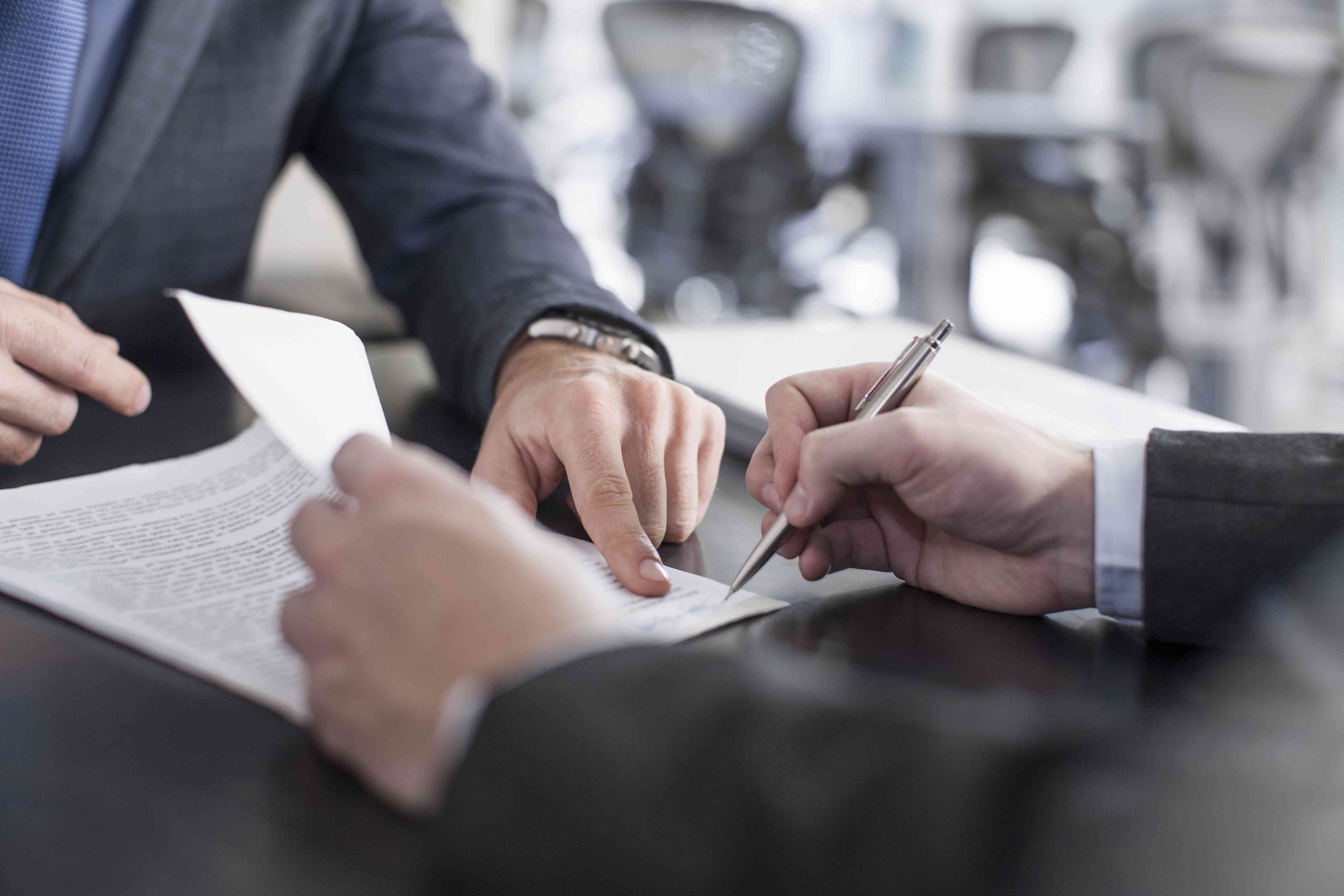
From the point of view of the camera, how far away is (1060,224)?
8.93 ft

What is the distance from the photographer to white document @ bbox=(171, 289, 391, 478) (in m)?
0.36

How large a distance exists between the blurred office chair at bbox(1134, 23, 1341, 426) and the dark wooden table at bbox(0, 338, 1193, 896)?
7.14ft

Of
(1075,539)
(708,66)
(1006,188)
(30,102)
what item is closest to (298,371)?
(1075,539)

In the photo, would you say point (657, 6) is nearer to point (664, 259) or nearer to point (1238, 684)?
point (664, 259)

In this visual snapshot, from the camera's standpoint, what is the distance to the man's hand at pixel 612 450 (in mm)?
489

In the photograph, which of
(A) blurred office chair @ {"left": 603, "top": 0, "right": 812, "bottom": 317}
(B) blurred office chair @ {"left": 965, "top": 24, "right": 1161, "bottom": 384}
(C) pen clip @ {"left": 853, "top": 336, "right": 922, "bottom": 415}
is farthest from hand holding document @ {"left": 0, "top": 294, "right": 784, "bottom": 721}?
(B) blurred office chair @ {"left": 965, "top": 24, "right": 1161, "bottom": 384}

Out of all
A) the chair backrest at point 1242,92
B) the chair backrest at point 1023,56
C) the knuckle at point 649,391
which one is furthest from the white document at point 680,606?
the chair backrest at point 1023,56

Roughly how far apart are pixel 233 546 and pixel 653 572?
18 cm

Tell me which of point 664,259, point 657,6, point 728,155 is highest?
point 657,6

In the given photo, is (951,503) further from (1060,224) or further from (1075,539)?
(1060,224)

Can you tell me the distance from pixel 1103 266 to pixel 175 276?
240 cm

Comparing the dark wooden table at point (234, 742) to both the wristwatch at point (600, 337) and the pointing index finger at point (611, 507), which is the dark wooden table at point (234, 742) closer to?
the pointing index finger at point (611, 507)

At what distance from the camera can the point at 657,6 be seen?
2.59m

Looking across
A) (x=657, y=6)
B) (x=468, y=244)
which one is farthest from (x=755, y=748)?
(x=657, y=6)
